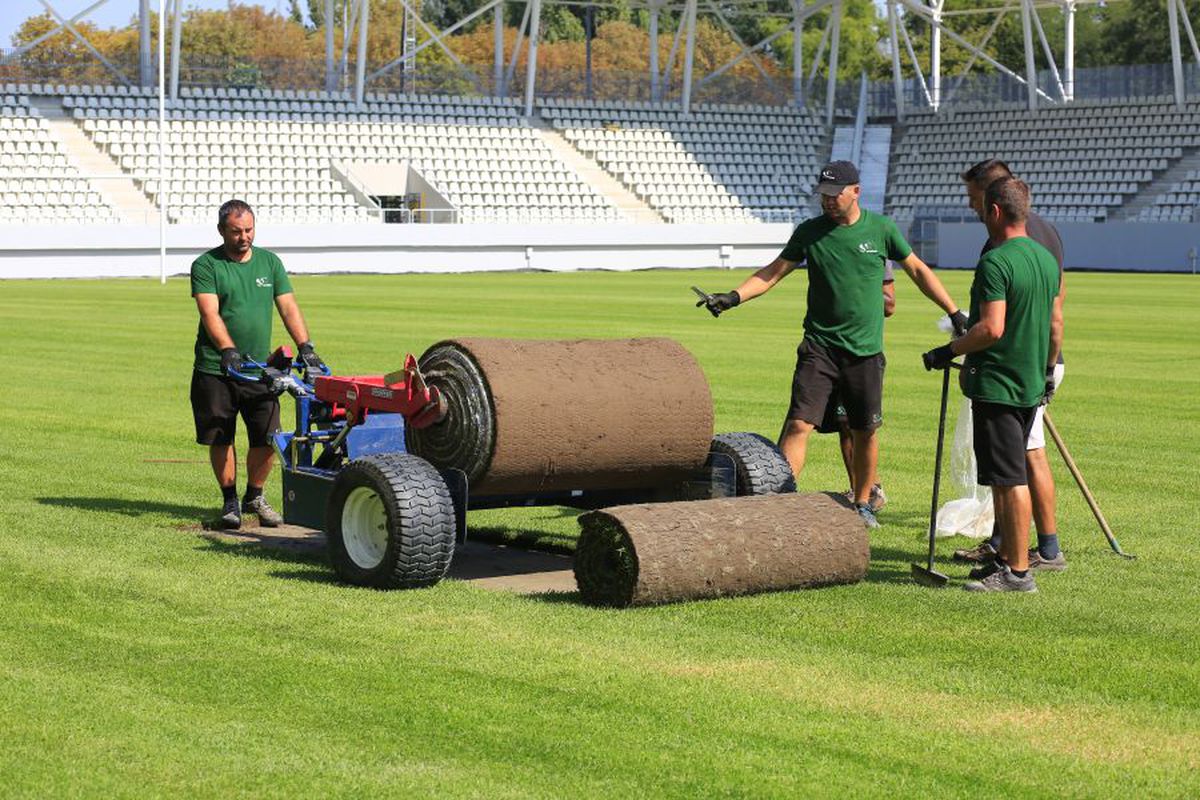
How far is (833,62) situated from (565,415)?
59.7m

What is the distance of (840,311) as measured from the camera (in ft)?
35.2

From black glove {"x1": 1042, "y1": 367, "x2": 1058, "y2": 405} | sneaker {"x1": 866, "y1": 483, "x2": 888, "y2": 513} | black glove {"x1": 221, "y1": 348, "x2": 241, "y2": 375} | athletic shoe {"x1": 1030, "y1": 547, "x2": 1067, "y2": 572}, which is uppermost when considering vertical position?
black glove {"x1": 1042, "y1": 367, "x2": 1058, "y2": 405}

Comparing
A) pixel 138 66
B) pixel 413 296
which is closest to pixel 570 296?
pixel 413 296

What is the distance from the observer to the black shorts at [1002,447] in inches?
356

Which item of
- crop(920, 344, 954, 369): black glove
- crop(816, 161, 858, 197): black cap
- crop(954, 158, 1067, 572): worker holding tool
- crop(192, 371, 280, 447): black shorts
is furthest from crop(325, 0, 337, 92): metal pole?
crop(920, 344, 954, 369): black glove

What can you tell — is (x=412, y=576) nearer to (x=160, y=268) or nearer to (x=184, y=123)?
(x=160, y=268)

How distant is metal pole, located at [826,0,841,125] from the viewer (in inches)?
2603

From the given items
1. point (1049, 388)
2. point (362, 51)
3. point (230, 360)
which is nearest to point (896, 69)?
point (362, 51)

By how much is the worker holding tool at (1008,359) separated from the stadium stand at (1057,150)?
50.1m

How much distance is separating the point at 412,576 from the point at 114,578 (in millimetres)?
1469

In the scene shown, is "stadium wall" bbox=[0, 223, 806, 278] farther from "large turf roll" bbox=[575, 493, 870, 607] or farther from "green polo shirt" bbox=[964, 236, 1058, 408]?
"green polo shirt" bbox=[964, 236, 1058, 408]

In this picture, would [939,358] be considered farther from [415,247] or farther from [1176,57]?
[1176,57]

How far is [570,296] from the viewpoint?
37688mm

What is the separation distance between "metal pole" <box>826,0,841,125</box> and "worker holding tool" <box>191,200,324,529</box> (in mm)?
56288
